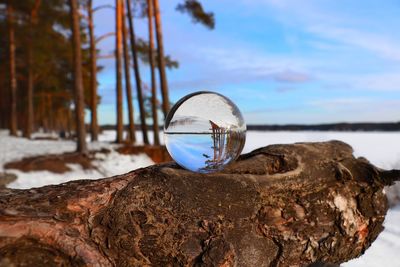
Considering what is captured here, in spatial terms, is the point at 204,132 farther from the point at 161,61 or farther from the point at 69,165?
the point at 161,61

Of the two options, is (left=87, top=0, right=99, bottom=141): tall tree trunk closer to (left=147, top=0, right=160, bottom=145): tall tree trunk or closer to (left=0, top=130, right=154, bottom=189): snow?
(left=147, top=0, right=160, bottom=145): tall tree trunk

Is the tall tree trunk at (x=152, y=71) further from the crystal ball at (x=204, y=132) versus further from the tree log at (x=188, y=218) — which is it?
the crystal ball at (x=204, y=132)

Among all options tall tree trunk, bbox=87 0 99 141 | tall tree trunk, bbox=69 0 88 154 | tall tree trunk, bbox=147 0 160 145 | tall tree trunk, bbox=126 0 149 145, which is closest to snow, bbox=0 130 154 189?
tall tree trunk, bbox=69 0 88 154

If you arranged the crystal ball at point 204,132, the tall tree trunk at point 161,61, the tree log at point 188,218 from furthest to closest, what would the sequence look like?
1. the tall tree trunk at point 161,61
2. the crystal ball at point 204,132
3. the tree log at point 188,218

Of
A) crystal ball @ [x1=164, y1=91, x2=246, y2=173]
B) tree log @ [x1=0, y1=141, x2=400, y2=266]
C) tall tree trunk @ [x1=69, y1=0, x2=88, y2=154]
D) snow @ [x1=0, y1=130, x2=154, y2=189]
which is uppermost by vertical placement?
tall tree trunk @ [x1=69, y1=0, x2=88, y2=154]

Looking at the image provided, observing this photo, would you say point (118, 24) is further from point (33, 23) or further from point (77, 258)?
point (77, 258)

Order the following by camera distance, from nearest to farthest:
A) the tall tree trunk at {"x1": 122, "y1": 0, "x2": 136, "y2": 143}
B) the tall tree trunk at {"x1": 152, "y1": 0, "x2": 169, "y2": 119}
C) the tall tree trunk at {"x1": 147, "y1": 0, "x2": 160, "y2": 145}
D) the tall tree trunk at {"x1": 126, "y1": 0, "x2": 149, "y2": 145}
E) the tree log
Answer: the tree log → the tall tree trunk at {"x1": 152, "y1": 0, "x2": 169, "y2": 119} → the tall tree trunk at {"x1": 147, "y1": 0, "x2": 160, "y2": 145} → the tall tree trunk at {"x1": 126, "y1": 0, "x2": 149, "y2": 145} → the tall tree trunk at {"x1": 122, "y1": 0, "x2": 136, "y2": 143}

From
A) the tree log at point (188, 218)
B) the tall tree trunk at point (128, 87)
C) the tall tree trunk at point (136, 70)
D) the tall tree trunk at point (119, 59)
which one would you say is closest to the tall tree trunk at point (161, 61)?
the tall tree trunk at point (136, 70)
